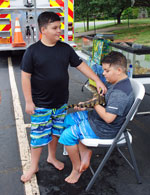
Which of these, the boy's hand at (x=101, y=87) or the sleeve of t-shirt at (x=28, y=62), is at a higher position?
the sleeve of t-shirt at (x=28, y=62)

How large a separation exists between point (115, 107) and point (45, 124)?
788 mm

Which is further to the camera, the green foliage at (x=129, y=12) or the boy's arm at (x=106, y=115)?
Answer: the green foliage at (x=129, y=12)

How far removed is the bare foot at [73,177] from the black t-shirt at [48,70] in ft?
2.52

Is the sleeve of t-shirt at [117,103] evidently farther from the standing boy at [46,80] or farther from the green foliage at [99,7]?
the green foliage at [99,7]

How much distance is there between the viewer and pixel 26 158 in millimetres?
3441

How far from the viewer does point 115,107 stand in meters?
2.49

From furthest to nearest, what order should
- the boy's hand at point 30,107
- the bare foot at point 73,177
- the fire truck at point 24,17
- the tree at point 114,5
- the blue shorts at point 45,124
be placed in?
the tree at point 114,5 → the fire truck at point 24,17 → the bare foot at point 73,177 → the blue shorts at point 45,124 → the boy's hand at point 30,107

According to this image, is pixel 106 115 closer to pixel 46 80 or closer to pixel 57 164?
pixel 46 80

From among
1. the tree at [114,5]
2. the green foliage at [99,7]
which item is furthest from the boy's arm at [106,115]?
the green foliage at [99,7]

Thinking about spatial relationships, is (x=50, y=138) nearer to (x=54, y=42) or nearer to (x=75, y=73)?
(x=54, y=42)

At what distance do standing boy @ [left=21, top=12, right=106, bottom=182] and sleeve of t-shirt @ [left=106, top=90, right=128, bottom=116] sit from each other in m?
0.32

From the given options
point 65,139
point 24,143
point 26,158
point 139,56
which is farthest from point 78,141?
point 139,56

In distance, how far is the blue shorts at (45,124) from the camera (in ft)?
9.20

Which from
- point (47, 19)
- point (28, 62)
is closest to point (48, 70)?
point (28, 62)
